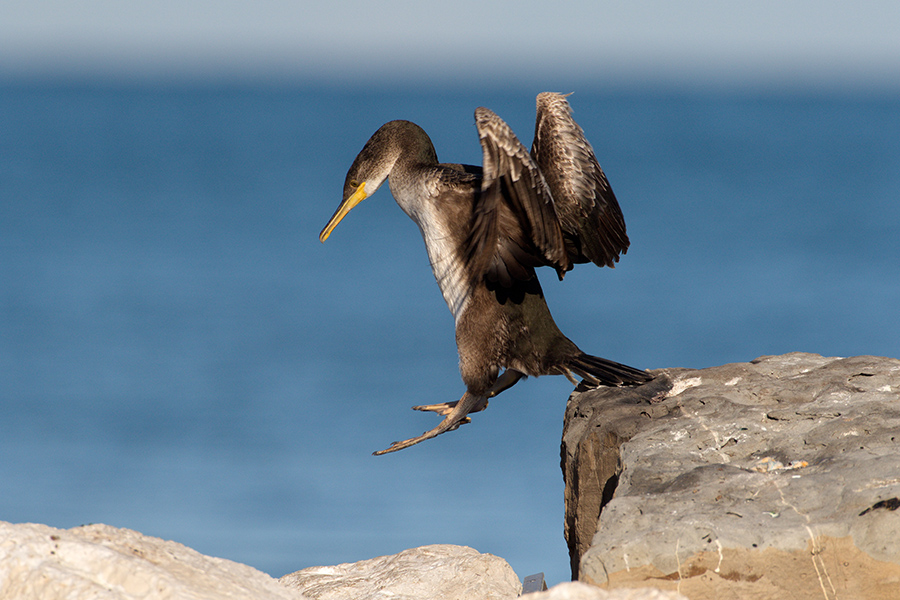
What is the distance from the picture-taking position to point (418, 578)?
16.0 ft

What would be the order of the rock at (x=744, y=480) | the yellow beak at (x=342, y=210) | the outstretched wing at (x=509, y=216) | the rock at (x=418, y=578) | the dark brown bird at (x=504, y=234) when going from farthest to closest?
1. the yellow beak at (x=342, y=210)
2. the dark brown bird at (x=504, y=234)
3. the rock at (x=418, y=578)
4. the outstretched wing at (x=509, y=216)
5. the rock at (x=744, y=480)

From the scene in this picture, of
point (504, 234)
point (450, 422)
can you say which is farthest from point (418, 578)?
Result: point (504, 234)

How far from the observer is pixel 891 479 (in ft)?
10.9

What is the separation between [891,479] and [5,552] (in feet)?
10.1

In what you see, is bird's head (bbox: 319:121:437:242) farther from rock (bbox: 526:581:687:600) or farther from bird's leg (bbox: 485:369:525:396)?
rock (bbox: 526:581:687:600)

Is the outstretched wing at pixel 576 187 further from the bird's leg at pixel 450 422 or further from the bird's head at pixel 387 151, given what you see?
the bird's leg at pixel 450 422

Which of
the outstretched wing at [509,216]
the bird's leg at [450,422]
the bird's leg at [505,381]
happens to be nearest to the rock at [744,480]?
the bird's leg at [505,381]

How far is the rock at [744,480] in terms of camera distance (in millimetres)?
3119

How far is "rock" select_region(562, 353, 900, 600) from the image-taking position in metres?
3.12

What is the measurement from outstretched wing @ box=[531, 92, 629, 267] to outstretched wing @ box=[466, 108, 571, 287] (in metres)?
0.33

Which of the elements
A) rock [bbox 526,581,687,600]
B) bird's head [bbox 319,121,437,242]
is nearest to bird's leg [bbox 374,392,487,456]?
bird's head [bbox 319,121,437,242]

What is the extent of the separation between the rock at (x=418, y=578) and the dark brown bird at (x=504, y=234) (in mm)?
770

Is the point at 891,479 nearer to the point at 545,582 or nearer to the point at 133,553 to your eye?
A: the point at 545,582

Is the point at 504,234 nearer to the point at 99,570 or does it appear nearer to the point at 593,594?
the point at 593,594
